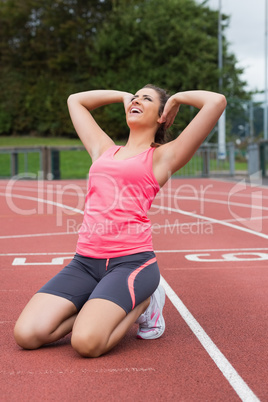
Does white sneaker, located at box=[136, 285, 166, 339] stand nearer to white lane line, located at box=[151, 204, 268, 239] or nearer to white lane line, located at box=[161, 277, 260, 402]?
white lane line, located at box=[161, 277, 260, 402]

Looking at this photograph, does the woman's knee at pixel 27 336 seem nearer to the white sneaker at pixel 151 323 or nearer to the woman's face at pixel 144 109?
the white sneaker at pixel 151 323

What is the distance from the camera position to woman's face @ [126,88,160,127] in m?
4.06

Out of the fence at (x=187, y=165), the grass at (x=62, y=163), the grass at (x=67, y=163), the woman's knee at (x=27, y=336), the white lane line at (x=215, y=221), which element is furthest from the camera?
Answer: the grass at (x=62, y=163)

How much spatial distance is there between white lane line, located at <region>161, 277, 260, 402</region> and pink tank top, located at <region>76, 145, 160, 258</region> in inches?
26.9

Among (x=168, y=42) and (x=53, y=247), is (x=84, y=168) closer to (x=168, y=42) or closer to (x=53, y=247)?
(x=168, y=42)

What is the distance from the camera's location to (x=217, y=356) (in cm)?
343

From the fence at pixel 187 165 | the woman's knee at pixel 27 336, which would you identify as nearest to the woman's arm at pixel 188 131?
the woman's knee at pixel 27 336

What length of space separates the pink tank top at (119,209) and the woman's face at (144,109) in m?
0.24

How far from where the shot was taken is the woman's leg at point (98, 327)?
11.0 ft

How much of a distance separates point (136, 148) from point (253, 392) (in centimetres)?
192

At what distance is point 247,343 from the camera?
3682 mm

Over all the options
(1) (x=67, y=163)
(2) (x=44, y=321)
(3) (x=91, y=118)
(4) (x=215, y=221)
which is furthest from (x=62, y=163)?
(2) (x=44, y=321)

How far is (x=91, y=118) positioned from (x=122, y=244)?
1217 millimetres

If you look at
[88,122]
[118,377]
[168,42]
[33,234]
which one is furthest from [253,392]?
→ [168,42]
